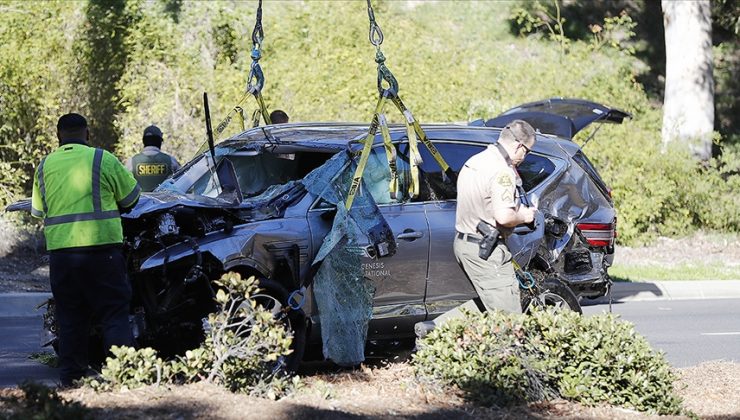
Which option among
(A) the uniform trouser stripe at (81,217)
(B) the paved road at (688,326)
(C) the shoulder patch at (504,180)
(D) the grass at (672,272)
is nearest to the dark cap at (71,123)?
(A) the uniform trouser stripe at (81,217)

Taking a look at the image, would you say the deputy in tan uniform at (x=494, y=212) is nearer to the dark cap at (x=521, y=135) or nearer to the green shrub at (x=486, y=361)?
the dark cap at (x=521, y=135)

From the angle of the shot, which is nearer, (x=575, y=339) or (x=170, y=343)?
(x=575, y=339)

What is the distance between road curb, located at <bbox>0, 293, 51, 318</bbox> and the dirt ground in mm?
5030

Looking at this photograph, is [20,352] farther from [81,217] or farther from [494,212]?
[494,212]

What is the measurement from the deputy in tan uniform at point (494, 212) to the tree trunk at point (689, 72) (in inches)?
540

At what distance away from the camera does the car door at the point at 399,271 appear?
8.47 metres

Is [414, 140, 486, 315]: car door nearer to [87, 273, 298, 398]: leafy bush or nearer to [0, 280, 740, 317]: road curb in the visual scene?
[87, 273, 298, 398]: leafy bush

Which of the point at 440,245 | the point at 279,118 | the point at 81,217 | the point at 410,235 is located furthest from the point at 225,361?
the point at 279,118

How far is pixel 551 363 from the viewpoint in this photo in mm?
6957

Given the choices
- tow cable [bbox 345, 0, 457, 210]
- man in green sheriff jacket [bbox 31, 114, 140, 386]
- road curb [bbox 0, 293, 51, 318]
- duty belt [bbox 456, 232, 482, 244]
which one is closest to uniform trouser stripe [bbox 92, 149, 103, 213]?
man in green sheriff jacket [bbox 31, 114, 140, 386]

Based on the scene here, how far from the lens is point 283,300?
7.88m

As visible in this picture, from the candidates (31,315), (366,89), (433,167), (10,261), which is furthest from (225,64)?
(433,167)

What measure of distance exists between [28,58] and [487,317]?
12162 mm

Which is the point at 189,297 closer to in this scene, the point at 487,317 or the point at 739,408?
the point at 487,317
